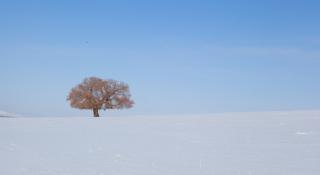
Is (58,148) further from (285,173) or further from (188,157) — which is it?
(285,173)

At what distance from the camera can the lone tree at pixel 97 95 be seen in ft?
145

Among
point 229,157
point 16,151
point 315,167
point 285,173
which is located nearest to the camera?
point 285,173

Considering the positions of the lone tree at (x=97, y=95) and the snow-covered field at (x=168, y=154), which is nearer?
the snow-covered field at (x=168, y=154)

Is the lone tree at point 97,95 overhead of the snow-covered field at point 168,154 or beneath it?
overhead

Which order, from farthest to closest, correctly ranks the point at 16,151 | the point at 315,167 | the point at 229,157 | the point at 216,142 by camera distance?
1. the point at 216,142
2. the point at 16,151
3. the point at 229,157
4. the point at 315,167

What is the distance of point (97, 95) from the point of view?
4475cm

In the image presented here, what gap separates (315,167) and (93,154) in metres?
4.76

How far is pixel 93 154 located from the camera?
31.1 feet

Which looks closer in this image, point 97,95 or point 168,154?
point 168,154

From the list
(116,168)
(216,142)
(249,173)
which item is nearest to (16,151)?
(116,168)

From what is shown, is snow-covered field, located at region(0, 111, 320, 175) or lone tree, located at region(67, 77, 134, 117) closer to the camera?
snow-covered field, located at region(0, 111, 320, 175)

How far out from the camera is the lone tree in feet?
145

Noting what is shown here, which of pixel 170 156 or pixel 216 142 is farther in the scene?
pixel 216 142

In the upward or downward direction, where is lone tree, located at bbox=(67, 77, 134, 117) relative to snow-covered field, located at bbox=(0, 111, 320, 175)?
upward
